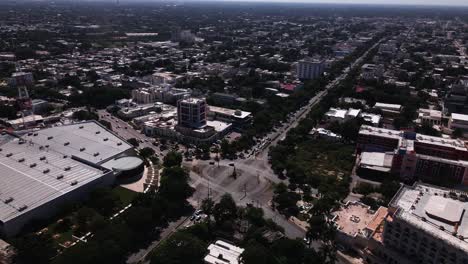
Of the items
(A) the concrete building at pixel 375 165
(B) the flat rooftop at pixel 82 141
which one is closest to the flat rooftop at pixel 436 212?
(A) the concrete building at pixel 375 165

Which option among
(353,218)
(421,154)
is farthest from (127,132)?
(421,154)

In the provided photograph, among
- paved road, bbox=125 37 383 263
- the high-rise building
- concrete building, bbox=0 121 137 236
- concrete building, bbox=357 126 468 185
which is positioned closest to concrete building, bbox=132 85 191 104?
paved road, bbox=125 37 383 263

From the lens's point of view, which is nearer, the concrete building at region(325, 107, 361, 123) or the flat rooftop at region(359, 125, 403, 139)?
the flat rooftop at region(359, 125, 403, 139)

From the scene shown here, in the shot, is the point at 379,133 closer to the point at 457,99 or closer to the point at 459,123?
the point at 459,123

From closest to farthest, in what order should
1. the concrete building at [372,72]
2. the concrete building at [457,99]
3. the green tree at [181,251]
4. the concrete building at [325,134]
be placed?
the green tree at [181,251]
the concrete building at [325,134]
the concrete building at [457,99]
the concrete building at [372,72]

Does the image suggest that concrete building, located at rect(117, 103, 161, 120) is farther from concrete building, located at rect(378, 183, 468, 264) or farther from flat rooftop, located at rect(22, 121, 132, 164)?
concrete building, located at rect(378, 183, 468, 264)

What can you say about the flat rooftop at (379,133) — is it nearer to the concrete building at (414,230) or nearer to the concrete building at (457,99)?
the concrete building at (414,230)

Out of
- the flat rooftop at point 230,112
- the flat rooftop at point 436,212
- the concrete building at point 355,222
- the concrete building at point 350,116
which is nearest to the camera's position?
the flat rooftop at point 436,212

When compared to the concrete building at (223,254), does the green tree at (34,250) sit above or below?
above
